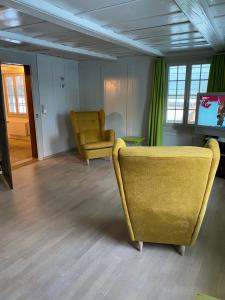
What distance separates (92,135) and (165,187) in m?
3.54

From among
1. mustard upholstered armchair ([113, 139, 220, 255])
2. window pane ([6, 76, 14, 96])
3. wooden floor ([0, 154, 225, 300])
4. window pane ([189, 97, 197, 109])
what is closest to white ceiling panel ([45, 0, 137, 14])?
mustard upholstered armchair ([113, 139, 220, 255])

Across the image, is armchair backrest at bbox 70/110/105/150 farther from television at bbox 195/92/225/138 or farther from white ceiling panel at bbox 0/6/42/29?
white ceiling panel at bbox 0/6/42/29

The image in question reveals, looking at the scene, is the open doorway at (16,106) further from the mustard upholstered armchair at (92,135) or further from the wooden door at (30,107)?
the mustard upholstered armchair at (92,135)

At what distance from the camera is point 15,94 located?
670 centimetres

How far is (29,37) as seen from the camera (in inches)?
132

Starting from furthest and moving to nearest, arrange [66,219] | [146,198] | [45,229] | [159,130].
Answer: [159,130] → [66,219] → [45,229] → [146,198]

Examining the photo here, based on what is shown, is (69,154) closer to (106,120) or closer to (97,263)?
(106,120)

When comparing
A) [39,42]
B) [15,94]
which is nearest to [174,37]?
[39,42]

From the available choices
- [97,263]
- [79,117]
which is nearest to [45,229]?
[97,263]

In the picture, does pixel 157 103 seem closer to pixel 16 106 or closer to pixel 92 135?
pixel 92 135

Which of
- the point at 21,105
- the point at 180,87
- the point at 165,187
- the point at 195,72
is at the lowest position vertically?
the point at 165,187

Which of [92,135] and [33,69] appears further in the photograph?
[92,135]

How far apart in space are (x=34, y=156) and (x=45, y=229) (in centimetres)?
288

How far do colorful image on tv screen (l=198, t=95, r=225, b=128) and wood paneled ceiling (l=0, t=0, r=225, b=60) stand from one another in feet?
2.79
